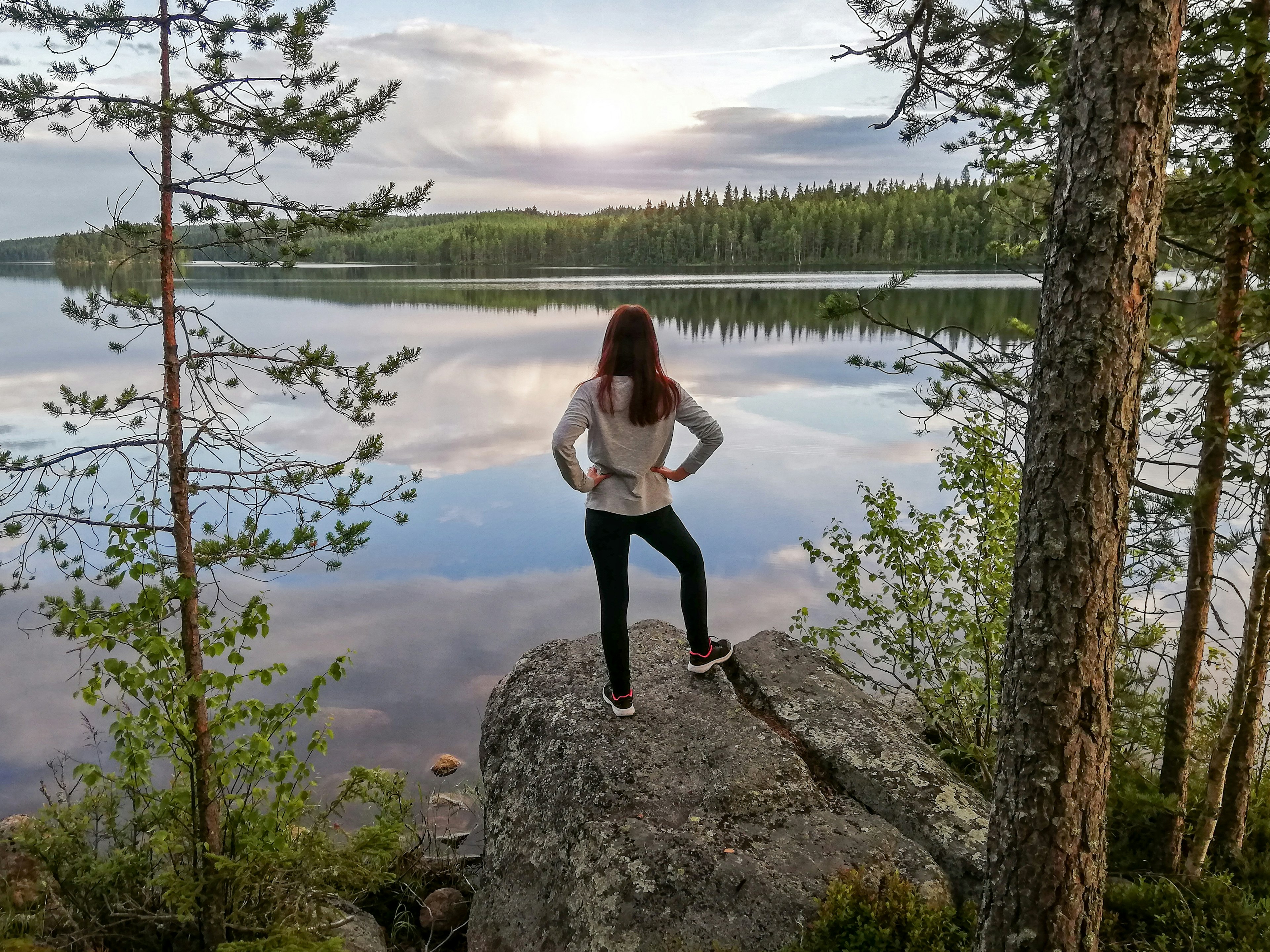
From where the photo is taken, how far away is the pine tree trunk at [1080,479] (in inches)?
109

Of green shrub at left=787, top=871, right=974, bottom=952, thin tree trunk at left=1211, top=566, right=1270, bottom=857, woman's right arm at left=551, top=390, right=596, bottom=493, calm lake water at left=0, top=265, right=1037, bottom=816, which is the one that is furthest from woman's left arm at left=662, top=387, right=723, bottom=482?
thin tree trunk at left=1211, top=566, right=1270, bottom=857

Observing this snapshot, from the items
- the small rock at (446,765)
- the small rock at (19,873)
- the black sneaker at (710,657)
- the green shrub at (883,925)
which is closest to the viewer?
the green shrub at (883,925)

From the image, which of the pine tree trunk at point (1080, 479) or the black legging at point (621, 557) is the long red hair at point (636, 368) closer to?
the black legging at point (621, 557)

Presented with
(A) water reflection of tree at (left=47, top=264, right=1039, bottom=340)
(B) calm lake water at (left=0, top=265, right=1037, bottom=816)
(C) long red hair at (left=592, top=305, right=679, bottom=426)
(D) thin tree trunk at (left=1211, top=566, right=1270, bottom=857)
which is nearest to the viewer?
(D) thin tree trunk at (left=1211, top=566, right=1270, bottom=857)

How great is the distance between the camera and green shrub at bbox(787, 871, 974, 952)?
12.1ft

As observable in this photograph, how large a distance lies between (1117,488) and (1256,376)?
1.23 meters

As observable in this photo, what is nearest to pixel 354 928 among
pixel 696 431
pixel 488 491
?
pixel 696 431

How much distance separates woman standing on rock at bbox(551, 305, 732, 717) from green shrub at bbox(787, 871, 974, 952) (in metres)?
1.71

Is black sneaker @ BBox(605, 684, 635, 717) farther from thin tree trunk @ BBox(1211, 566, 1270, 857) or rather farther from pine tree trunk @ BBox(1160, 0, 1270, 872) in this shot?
thin tree trunk @ BBox(1211, 566, 1270, 857)

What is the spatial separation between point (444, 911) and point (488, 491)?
46.5 ft

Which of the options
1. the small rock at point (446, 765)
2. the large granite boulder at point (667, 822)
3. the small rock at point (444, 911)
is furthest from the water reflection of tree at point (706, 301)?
the small rock at point (444, 911)

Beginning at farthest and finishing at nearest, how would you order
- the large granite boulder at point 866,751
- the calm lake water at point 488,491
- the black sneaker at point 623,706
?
the calm lake water at point 488,491 < the black sneaker at point 623,706 < the large granite boulder at point 866,751

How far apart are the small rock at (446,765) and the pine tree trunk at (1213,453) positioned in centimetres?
630

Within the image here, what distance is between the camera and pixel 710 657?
18.4ft
